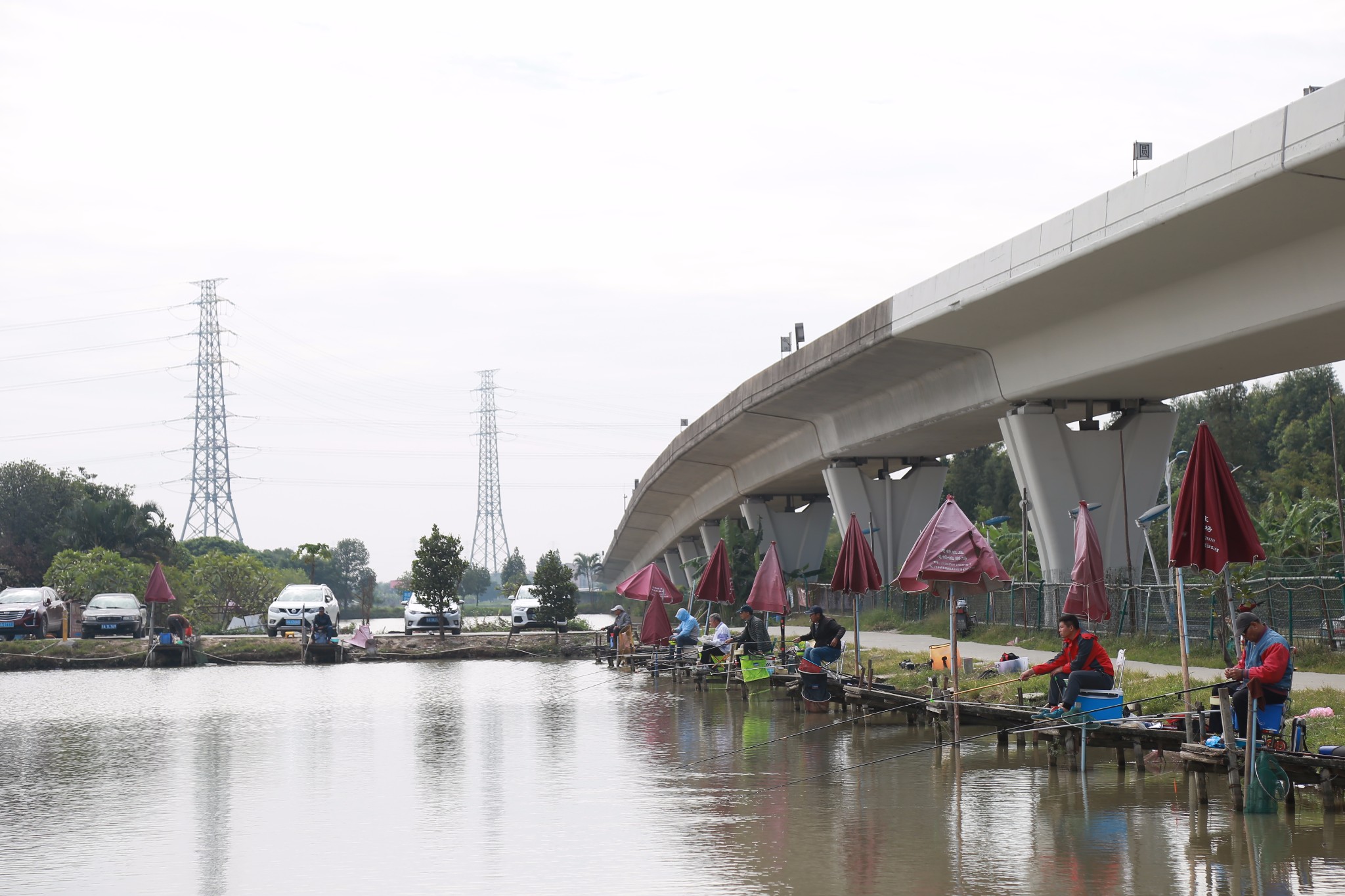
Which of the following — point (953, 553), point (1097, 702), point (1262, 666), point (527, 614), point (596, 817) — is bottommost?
point (596, 817)

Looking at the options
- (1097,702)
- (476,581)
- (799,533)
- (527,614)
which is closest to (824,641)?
(1097,702)

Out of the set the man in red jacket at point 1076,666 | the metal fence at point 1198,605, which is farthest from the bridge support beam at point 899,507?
the man in red jacket at point 1076,666

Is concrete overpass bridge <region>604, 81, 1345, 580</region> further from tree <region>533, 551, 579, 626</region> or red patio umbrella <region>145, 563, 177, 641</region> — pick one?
red patio umbrella <region>145, 563, 177, 641</region>

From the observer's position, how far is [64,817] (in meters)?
12.0

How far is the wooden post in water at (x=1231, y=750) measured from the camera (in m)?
11.2

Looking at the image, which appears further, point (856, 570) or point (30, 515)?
point (30, 515)

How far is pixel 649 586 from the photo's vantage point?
3155 cm

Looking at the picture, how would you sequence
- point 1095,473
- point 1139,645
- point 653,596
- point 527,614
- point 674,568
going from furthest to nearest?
point 674,568
point 527,614
point 653,596
point 1095,473
point 1139,645

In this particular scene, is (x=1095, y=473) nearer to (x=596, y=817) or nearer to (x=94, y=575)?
(x=596, y=817)

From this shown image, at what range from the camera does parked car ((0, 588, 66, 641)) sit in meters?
39.6

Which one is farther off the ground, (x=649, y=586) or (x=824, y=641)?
(x=649, y=586)

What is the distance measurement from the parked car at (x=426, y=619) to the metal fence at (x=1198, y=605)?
19731 millimetres

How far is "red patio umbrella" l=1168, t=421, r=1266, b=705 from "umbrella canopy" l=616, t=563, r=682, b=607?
19559 mm

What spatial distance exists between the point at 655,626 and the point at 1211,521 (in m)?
19.2
